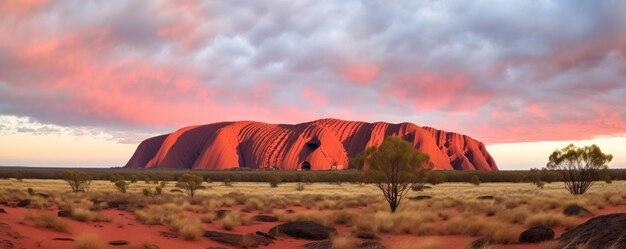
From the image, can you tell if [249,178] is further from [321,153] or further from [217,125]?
[217,125]

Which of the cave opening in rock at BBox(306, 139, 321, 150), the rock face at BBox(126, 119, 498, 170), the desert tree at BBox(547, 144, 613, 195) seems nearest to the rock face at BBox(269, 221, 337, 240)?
the desert tree at BBox(547, 144, 613, 195)

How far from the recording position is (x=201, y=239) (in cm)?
1535

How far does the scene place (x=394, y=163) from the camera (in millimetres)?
24281

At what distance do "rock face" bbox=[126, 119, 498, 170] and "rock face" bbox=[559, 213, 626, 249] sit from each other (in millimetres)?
105318

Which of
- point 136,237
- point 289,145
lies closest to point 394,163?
point 136,237

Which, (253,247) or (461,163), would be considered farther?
(461,163)

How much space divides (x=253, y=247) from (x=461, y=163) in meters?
133

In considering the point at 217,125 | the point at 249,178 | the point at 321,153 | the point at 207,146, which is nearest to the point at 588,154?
the point at 249,178

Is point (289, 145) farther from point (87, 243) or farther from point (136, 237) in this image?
point (87, 243)

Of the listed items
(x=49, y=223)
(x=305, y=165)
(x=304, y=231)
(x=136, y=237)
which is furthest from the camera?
(x=305, y=165)

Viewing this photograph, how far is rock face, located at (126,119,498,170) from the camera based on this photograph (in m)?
120

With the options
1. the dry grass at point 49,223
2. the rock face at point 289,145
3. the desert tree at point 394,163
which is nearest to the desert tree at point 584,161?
the desert tree at point 394,163

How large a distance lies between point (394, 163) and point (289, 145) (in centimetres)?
9788

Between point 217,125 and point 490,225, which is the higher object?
point 217,125
